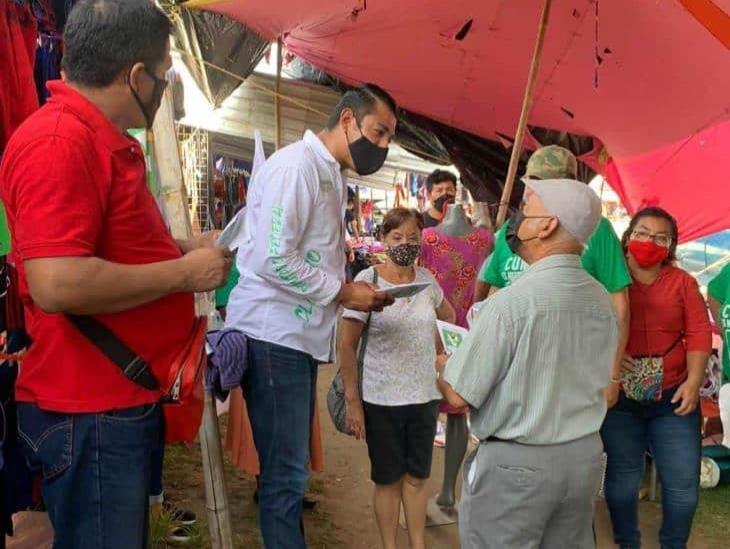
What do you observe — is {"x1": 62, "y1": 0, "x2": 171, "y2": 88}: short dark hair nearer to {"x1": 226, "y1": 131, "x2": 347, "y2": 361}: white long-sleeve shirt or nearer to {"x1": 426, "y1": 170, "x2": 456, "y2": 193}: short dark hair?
{"x1": 226, "y1": 131, "x2": 347, "y2": 361}: white long-sleeve shirt

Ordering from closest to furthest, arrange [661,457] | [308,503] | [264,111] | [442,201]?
[661,457] → [308,503] → [442,201] → [264,111]

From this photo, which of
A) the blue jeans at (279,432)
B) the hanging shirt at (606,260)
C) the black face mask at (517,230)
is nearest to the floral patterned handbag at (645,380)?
the hanging shirt at (606,260)

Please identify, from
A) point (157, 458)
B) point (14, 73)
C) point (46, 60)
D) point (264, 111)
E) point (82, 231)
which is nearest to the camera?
point (82, 231)

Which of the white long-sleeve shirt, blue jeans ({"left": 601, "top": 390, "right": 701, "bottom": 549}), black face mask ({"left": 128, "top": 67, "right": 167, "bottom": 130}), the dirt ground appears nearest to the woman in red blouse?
blue jeans ({"left": 601, "top": 390, "right": 701, "bottom": 549})

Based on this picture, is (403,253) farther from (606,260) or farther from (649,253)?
(649,253)

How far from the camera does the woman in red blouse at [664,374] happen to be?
2971 mm

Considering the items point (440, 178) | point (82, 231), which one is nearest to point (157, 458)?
point (82, 231)

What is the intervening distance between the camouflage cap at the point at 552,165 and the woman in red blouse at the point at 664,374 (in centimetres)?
44

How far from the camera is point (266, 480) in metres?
2.29

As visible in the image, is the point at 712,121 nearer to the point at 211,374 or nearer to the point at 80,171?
the point at 211,374

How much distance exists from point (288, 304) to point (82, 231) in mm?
1037

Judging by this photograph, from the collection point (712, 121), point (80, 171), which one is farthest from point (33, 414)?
point (712, 121)

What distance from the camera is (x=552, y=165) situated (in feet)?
9.53

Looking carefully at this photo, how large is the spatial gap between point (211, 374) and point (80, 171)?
1122 mm
